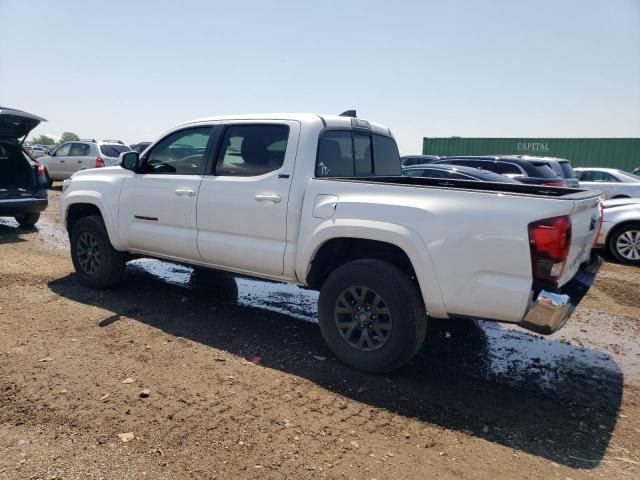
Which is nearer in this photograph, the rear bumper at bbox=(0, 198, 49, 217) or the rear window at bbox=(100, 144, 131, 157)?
the rear bumper at bbox=(0, 198, 49, 217)

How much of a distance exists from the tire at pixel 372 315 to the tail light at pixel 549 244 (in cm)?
86

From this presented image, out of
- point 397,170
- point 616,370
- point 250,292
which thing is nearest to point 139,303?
point 250,292

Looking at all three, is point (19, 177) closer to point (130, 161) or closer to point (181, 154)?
point (130, 161)

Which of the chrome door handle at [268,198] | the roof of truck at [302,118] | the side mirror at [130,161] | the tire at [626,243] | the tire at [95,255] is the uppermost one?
the roof of truck at [302,118]

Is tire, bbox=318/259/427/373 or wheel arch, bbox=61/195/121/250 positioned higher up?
wheel arch, bbox=61/195/121/250

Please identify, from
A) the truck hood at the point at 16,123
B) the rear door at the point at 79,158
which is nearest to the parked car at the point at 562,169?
the truck hood at the point at 16,123

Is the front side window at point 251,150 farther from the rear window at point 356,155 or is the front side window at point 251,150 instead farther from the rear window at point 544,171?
the rear window at point 544,171

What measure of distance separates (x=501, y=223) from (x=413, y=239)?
58 cm

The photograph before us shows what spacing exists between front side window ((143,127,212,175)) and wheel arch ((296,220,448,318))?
5.01 ft

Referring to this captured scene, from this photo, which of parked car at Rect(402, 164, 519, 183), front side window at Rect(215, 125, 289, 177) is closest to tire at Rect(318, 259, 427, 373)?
front side window at Rect(215, 125, 289, 177)

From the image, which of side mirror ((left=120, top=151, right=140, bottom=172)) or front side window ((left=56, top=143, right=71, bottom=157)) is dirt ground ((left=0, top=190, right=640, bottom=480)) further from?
front side window ((left=56, top=143, right=71, bottom=157))

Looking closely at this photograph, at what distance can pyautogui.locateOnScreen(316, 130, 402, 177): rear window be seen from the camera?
418 cm

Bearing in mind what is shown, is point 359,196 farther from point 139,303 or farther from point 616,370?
point 139,303

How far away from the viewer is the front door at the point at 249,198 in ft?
13.2
